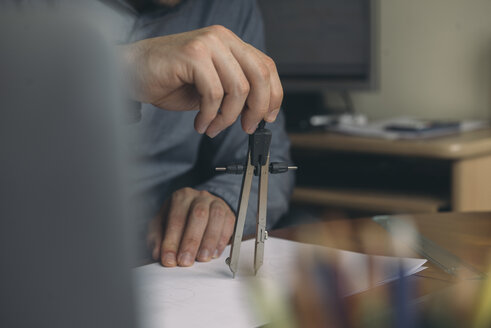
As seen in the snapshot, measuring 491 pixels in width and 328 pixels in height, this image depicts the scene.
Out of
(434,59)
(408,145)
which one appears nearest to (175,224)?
(408,145)

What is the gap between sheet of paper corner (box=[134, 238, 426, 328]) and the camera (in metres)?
0.44

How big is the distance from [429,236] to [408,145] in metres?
0.84

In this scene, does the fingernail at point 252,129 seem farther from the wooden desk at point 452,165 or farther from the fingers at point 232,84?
the wooden desk at point 452,165

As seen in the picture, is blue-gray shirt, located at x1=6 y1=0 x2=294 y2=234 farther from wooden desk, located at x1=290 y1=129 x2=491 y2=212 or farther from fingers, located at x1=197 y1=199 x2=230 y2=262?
wooden desk, located at x1=290 y1=129 x2=491 y2=212

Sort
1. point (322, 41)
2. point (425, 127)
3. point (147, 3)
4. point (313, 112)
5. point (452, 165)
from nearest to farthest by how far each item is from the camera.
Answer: point (147, 3)
point (452, 165)
point (425, 127)
point (322, 41)
point (313, 112)

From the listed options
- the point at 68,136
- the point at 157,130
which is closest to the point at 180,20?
the point at 157,130

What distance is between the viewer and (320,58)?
1970 mm

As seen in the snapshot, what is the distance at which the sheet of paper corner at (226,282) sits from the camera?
0.44 meters

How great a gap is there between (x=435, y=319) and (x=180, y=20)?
2.39 feet

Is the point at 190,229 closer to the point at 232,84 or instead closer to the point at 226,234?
the point at 226,234

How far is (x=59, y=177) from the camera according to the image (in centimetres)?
14

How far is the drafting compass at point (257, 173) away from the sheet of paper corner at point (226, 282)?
2 cm

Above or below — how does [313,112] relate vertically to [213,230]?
above

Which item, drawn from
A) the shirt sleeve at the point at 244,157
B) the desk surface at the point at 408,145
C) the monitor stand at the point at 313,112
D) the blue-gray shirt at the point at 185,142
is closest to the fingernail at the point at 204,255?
the shirt sleeve at the point at 244,157
